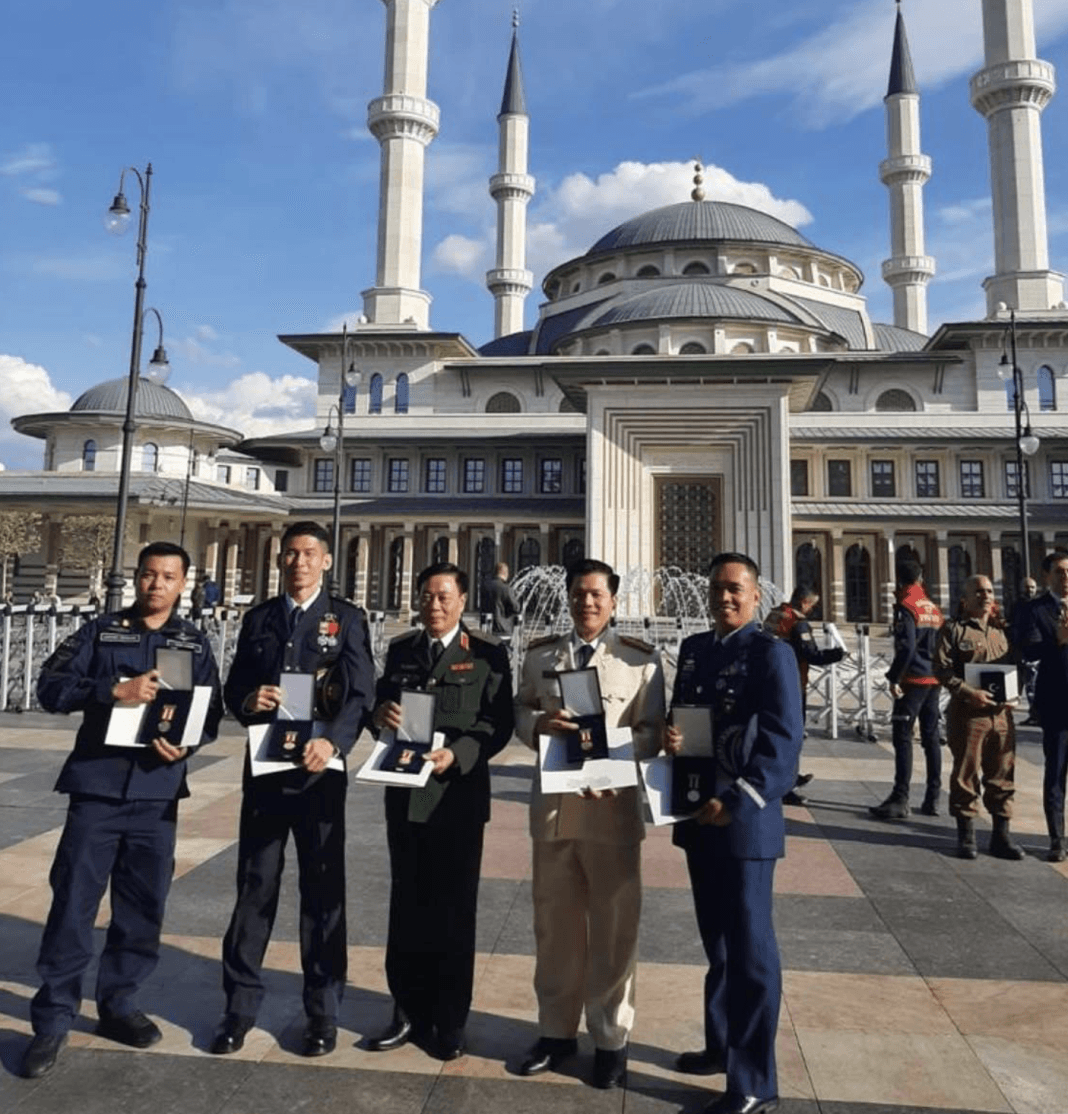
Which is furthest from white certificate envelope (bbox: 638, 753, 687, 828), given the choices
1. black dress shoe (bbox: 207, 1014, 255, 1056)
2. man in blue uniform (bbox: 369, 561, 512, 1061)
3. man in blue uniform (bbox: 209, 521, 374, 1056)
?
black dress shoe (bbox: 207, 1014, 255, 1056)

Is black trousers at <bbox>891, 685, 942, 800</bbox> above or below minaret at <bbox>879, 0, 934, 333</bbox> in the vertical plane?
below

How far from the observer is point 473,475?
40344 mm

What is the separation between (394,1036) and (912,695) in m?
5.82

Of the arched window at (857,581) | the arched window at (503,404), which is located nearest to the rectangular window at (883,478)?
the arched window at (857,581)

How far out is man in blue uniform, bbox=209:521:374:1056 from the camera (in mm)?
3496

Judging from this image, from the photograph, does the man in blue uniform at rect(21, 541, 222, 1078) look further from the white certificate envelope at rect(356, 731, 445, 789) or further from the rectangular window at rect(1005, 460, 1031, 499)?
the rectangular window at rect(1005, 460, 1031, 499)

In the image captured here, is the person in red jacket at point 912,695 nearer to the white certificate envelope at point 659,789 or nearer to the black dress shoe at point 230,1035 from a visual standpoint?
the white certificate envelope at point 659,789

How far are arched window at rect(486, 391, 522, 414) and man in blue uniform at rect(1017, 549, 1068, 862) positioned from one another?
1431 inches

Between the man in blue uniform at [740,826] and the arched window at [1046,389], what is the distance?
4142 cm

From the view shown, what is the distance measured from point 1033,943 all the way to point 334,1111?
12.7ft

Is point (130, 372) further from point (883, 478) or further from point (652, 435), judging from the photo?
point (883, 478)

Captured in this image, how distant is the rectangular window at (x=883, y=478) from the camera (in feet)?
124

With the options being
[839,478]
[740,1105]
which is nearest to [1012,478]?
[839,478]

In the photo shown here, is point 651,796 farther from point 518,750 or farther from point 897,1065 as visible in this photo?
point 518,750
